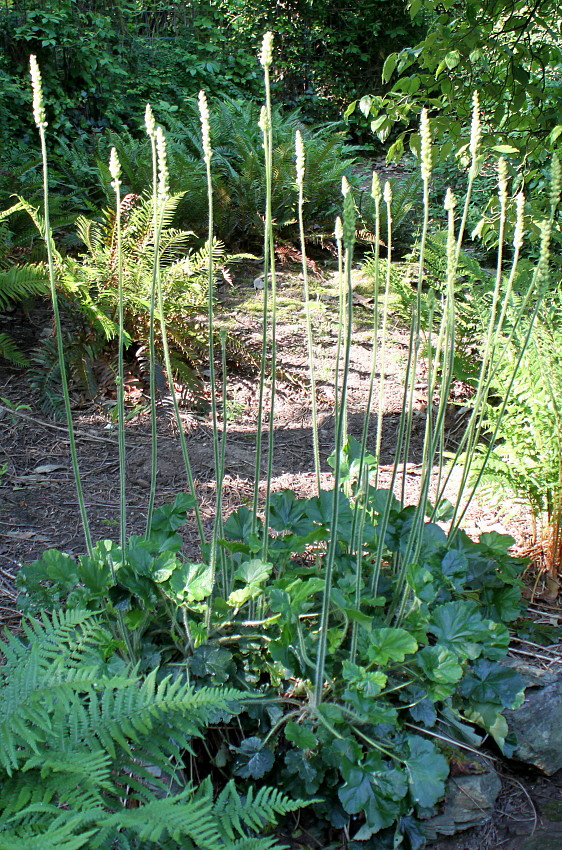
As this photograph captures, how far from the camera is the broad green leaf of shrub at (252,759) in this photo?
63.4 inches

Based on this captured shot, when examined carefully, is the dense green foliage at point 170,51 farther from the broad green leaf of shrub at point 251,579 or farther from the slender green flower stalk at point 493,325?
the broad green leaf of shrub at point 251,579

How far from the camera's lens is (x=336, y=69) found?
10.8 m

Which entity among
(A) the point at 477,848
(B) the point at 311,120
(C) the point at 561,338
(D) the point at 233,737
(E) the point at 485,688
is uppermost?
(B) the point at 311,120

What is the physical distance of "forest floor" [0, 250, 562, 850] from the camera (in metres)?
2.55

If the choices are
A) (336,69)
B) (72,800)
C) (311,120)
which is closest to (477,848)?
(72,800)

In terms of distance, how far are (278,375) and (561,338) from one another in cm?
178

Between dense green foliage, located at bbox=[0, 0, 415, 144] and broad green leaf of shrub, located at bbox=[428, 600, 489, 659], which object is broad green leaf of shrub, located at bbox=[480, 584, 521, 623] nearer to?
broad green leaf of shrub, located at bbox=[428, 600, 489, 659]

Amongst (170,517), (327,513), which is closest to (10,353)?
(170,517)

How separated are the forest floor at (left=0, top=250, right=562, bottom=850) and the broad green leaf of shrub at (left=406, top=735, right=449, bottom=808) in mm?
265

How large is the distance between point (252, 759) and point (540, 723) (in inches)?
32.9

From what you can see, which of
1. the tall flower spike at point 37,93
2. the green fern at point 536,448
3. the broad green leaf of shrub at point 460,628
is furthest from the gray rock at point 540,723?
the tall flower spike at point 37,93

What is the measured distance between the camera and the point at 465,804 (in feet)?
5.75

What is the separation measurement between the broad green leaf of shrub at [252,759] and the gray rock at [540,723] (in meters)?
0.73

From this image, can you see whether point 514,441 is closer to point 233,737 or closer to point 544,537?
point 544,537
